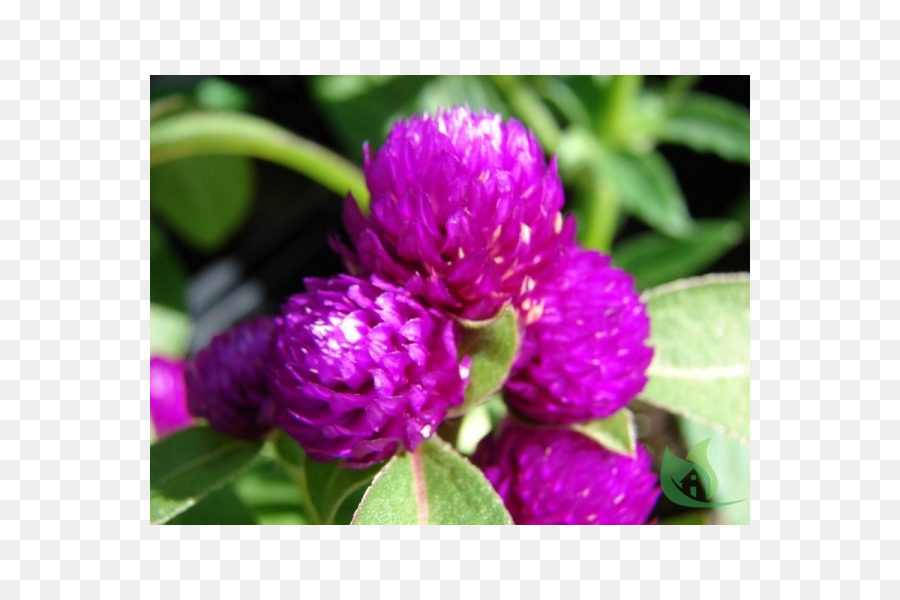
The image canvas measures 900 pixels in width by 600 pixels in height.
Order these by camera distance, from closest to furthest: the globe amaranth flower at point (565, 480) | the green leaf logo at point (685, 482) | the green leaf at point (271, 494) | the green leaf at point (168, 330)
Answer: the globe amaranth flower at point (565, 480), the green leaf logo at point (685, 482), the green leaf at point (271, 494), the green leaf at point (168, 330)

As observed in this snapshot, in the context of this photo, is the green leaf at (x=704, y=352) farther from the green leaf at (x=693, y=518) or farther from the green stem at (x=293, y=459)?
the green stem at (x=293, y=459)

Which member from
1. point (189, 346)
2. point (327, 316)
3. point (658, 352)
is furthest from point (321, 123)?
point (327, 316)

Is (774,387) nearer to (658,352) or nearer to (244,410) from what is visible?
(658,352)

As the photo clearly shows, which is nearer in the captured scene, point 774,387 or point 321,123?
point 774,387

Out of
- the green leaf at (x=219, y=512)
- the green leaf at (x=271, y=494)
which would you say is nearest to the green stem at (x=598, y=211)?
the green leaf at (x=271, y=494)

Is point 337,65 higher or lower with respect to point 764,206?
higher

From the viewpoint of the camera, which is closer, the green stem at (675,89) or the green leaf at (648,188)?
the green leaf at (648,188)

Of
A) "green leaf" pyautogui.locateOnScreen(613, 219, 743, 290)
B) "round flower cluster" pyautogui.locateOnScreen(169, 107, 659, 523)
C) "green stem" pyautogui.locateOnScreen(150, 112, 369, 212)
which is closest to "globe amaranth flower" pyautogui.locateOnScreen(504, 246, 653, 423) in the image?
"round flower cluster" pyautogui.locateOnScreen(169, 107, 659, 523)
